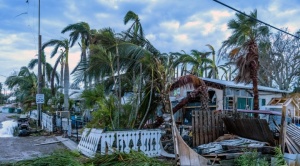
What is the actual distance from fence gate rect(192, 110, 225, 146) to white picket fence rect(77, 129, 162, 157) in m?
1.24

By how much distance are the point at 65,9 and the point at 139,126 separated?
17.0ft

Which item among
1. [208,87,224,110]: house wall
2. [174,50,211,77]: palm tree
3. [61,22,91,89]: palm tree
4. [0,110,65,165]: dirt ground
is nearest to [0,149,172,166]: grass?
[0,110,65,165]: dirt ground

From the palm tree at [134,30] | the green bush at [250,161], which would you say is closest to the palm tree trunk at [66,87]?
the palm tree at [134,30]

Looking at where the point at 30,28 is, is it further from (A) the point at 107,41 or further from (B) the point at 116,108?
(B) the point at 116,108

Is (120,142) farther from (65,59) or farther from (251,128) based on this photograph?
(65,59)

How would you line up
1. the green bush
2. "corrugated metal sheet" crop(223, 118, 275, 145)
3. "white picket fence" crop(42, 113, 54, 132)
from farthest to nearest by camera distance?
"white picket fence" crop(42, 113, 54, 132)
"corrugated metal sheet" crop(223, 118, 275, 145)
the green bush

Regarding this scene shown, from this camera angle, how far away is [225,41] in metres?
27.7

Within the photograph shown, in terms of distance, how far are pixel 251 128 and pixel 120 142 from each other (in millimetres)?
4226

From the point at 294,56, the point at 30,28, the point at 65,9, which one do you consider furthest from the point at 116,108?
the point at 294,56

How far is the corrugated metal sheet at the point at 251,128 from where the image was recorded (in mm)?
8695

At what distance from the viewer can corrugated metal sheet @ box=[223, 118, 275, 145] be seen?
8.70m

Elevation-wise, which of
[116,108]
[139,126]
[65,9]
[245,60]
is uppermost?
[65,9]

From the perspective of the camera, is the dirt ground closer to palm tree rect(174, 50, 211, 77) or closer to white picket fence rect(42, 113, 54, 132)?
white picket fence rect(42, 113, 54, 132)

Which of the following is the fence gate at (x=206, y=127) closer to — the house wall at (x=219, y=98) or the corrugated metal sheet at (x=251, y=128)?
the corrugated metal sheet at (x=251, y=128)
